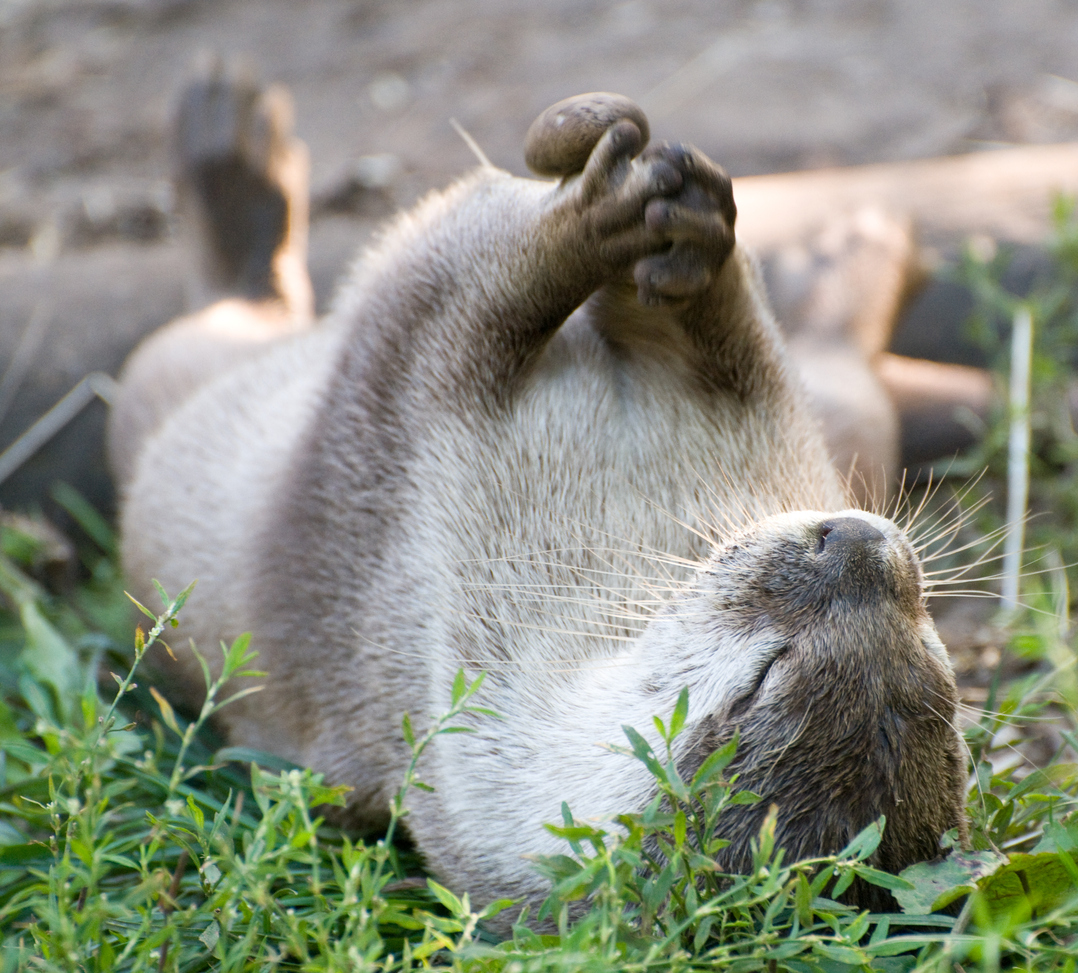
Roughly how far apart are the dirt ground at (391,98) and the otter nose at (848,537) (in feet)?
7.67

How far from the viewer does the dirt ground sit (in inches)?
128

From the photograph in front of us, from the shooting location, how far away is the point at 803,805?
1.26m

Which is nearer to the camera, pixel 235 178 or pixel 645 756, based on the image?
pixel 645 756

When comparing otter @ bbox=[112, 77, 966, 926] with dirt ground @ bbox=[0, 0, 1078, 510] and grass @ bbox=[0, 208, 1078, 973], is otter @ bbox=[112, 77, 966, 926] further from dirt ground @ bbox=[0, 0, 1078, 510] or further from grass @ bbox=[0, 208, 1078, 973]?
dirt ground @ bbox=[0, 0, 1078, 510]

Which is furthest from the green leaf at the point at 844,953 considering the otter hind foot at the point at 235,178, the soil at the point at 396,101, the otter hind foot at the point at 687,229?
the otter hind foot at the point at 235,178

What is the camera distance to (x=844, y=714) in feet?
4.11

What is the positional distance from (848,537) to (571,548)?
1.58 ft

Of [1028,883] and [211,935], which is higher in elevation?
[211,935]

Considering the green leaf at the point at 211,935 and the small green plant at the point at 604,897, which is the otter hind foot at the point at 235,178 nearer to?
the small green plant at the point at 604,897

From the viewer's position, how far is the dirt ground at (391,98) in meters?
3.25

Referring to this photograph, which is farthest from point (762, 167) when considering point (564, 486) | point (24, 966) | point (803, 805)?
point (24, 966)

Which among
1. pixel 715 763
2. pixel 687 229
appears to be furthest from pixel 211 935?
pixel 687 229

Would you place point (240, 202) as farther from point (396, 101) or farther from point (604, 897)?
point (604, 897)

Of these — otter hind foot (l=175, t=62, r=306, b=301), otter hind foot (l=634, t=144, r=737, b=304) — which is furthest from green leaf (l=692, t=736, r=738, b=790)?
otter hind foot (l=175, t=62, r=306, b=301)
